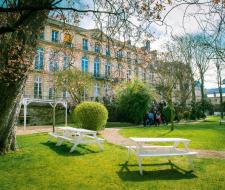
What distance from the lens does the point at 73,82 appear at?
1293 inches

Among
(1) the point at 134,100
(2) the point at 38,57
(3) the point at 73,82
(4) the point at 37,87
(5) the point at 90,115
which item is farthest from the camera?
(4) the point at 37,87

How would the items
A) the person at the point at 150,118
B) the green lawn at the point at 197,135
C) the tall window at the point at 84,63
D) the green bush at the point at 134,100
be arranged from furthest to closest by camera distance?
the tall window at the point at 84,63 < the green bush at the point at 134,100 < the person at the point at 150,118 < the green lawn at the point at 197,135

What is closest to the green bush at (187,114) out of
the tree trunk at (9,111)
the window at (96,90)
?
the window at (96,90)

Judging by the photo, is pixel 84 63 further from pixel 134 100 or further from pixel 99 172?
pixel 99 172

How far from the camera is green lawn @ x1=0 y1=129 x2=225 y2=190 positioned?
259 inches

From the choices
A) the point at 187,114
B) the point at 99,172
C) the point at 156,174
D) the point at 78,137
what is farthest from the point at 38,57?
the point at 187,114

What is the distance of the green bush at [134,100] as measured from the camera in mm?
33219

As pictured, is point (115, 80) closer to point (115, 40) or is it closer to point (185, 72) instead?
point (115, 40)

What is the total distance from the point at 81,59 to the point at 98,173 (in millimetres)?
36810

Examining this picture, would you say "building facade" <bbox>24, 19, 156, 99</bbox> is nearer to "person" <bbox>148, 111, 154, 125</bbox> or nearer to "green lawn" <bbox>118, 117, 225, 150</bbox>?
"green lawn" <bbox>118, 117, 225, 150</bbox>

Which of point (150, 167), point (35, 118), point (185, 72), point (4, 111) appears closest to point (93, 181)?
point (150, 167)

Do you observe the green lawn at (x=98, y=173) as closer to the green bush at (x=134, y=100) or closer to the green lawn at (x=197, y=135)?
the green lawn at (x=197, y=135)

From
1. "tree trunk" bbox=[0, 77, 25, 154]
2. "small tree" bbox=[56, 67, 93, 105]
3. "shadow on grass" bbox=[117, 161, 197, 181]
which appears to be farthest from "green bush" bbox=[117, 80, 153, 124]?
"shadow on grass" bbox=[117, 161, 197, 181]

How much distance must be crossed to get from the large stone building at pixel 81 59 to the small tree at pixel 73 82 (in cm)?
98
